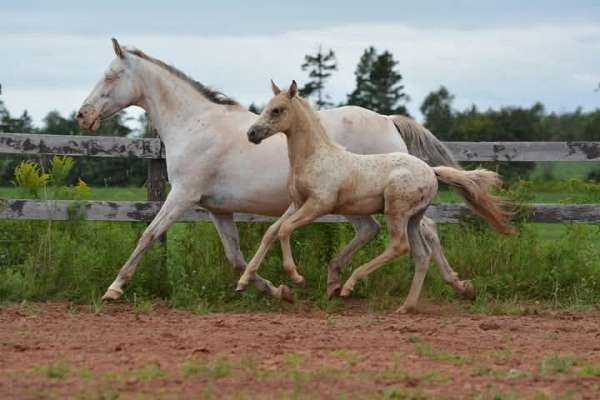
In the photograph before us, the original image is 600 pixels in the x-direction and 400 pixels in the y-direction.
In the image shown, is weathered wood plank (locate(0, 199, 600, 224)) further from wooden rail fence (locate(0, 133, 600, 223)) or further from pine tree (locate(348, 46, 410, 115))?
pine tree (locate(348, 46, 410, 115))

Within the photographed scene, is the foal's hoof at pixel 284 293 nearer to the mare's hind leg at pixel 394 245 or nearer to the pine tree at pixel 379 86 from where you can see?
the mare's hind leg at pixel 394 245

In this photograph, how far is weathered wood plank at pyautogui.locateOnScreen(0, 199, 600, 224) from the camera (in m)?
10.1

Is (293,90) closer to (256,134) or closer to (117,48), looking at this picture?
(256,134)

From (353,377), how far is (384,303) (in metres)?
3.75

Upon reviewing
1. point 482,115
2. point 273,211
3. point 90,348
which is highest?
point 482,115

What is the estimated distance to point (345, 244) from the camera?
10.5 m

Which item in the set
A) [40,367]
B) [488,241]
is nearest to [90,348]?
[40,367]

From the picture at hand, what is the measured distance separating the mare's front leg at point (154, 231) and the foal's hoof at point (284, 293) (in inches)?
39.8

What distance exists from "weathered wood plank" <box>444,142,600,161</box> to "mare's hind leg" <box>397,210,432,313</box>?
1402 millimetres

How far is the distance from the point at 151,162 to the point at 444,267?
282 cm

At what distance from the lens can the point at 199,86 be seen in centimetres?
1002

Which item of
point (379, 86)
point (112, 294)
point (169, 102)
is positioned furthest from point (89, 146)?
point (379, 86)

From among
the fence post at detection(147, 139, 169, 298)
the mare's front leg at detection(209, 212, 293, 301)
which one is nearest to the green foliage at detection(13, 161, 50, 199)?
the fence post at detection(147, 139, 169, 298)

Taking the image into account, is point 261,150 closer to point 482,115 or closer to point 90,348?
point 90,348
